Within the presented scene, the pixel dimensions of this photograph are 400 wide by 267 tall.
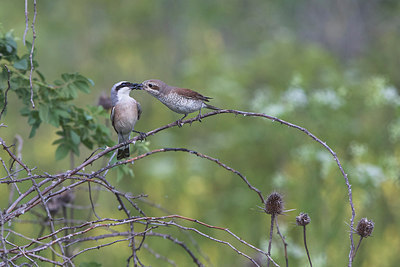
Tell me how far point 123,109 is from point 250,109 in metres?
4.18

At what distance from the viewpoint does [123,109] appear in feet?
11.5

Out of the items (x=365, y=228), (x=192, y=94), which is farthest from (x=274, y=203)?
(x=192, y=94)

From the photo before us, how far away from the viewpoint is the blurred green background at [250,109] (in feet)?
16.7

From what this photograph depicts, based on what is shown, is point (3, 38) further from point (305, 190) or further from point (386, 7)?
point (386, 7)

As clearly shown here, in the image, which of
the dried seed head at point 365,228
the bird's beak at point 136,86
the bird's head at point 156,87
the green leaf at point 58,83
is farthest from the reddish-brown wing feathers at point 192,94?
the dried seed head at point 365,228

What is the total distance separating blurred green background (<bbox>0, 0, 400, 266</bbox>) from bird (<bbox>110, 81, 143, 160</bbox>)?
84 cm

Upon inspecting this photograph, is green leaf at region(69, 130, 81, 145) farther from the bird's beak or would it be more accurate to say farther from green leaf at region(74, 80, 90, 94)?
the bird's beak

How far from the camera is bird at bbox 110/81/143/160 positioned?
3471mm

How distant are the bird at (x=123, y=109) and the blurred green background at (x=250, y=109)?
84 centimetres

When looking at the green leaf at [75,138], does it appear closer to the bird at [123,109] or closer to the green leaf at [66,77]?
the green leaf at [66,77]

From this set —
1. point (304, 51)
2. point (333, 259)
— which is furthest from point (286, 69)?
point (333, 259)

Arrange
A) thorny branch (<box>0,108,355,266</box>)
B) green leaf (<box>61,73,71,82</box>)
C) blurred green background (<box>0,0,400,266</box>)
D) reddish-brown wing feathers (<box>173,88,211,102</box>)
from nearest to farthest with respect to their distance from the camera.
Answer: thorny branch (<box>0,108,355,266</box>) → green leaf (<box>61,73,71,82</box>) → reddish-brown wing feathers (<box>173,88,211,102</box>) → blurred green background (<box>0,0,400,266</box>)

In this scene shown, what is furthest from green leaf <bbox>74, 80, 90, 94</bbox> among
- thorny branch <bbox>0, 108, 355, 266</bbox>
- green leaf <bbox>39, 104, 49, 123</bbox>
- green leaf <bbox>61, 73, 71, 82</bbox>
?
thorny branch <bbox>0, 108, 355, 266</bbox>

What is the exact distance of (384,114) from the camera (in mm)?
6445
